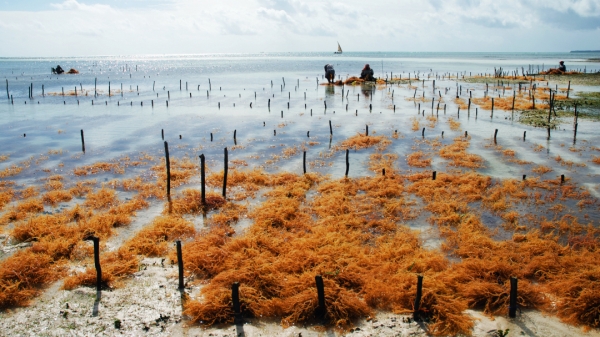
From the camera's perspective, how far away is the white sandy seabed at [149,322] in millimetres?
9586

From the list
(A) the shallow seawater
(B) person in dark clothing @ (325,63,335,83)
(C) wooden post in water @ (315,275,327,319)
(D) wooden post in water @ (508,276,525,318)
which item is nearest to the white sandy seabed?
(D) wooden post in water @ (508,276,525,318)

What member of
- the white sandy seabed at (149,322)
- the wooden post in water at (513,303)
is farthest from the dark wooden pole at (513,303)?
the white sandy seabed at (149,322)

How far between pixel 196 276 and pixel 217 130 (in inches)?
881

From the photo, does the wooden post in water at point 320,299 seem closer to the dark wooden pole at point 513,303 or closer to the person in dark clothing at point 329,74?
the dark wooden pole at point 513,303

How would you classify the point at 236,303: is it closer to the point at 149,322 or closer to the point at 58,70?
the point at 149,322

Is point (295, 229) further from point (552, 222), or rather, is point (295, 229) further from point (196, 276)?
point (552, 222)

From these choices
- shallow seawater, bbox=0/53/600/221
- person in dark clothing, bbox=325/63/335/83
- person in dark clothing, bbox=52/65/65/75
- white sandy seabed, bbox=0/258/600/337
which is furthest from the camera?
person in dark clothing, bbox=52/65/65/75

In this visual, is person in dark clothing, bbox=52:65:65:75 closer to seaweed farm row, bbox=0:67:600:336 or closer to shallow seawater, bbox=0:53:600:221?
shallow seawater, bbox=0:53:600:221

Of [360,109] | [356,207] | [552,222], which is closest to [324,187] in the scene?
[356,207]

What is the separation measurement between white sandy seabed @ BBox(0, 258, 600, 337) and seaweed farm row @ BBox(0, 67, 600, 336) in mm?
200

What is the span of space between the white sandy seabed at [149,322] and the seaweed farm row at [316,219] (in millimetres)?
200

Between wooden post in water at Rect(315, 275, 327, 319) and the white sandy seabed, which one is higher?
wooden post in water at Rect(315, 275, 327, 319)

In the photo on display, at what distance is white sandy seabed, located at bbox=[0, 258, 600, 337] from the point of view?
9586 mm

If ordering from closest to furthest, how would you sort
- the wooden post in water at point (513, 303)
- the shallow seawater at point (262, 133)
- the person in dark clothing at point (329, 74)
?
the wooden post in water at point (513, 303), the shallow seawater at point (262, 133), the person in dark clothing at point (329, 74)
